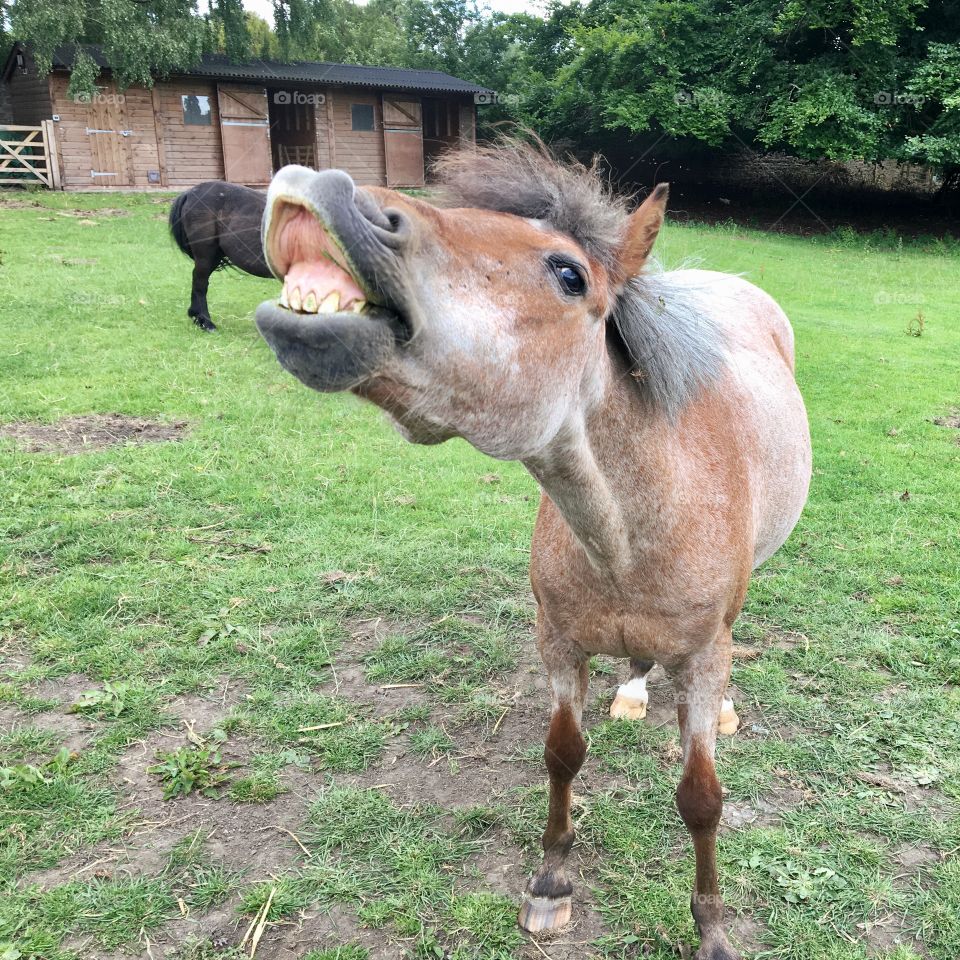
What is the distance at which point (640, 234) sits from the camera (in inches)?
67.9

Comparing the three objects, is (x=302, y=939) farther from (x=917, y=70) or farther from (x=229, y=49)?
(x=229, y=49)

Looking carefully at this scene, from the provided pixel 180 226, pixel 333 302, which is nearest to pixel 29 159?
pixel 180 226

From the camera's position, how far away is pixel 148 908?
95.7 inches

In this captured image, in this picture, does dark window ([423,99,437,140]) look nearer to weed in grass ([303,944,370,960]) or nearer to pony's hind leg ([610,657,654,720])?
pony's hind leg ([610,657,654,720])

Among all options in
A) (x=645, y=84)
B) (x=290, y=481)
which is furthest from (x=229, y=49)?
(x=290, y=481)

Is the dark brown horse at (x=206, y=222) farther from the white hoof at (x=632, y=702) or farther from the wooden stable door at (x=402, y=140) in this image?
the wooden stable door at (x=402, y=140)

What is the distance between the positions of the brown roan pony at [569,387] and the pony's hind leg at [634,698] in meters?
0.83

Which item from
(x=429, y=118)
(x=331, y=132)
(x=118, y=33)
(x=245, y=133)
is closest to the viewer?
(x=118, y=33)

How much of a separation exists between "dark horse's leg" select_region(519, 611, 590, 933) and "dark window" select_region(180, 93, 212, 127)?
2292 centimetres

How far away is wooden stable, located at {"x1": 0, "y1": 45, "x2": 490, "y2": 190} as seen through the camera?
1948 cm

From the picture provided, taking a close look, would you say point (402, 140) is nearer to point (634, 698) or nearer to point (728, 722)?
point (634, 698)

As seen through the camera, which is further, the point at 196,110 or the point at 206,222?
the point at 196,110

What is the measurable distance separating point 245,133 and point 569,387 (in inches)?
927

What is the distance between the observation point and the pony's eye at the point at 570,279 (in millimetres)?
1540
